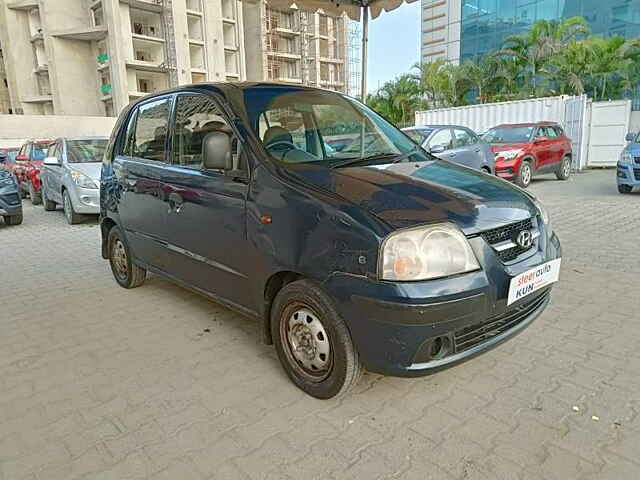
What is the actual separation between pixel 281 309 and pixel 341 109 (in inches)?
68.3

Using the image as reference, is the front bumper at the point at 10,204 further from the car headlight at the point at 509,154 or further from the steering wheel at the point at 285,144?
the car headlight at the point at 509,154

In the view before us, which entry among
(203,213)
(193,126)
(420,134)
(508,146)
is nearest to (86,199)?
(193,126)

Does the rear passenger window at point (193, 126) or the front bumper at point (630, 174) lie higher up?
the rear passenger window at point (193, 126)

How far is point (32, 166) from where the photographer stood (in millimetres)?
11695

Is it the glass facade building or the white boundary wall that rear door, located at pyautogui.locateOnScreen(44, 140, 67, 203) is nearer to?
the white boundary wall

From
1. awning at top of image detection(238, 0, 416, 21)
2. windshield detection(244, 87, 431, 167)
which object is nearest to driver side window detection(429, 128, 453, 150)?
awning at top of image detection(238, 0, 416, 21)

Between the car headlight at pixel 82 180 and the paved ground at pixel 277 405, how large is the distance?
4.29 m

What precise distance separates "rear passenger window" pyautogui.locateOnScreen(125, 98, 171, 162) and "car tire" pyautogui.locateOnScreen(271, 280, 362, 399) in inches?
70.3

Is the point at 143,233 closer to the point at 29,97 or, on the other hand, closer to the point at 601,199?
the point at 601,199

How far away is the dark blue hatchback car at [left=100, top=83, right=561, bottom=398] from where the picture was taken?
215 cm

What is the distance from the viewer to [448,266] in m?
2.17

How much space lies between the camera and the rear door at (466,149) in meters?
9.41

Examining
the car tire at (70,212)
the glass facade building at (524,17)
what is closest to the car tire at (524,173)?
the car tire at (70,212)

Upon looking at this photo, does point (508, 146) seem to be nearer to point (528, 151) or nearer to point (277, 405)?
point (528, 151)
